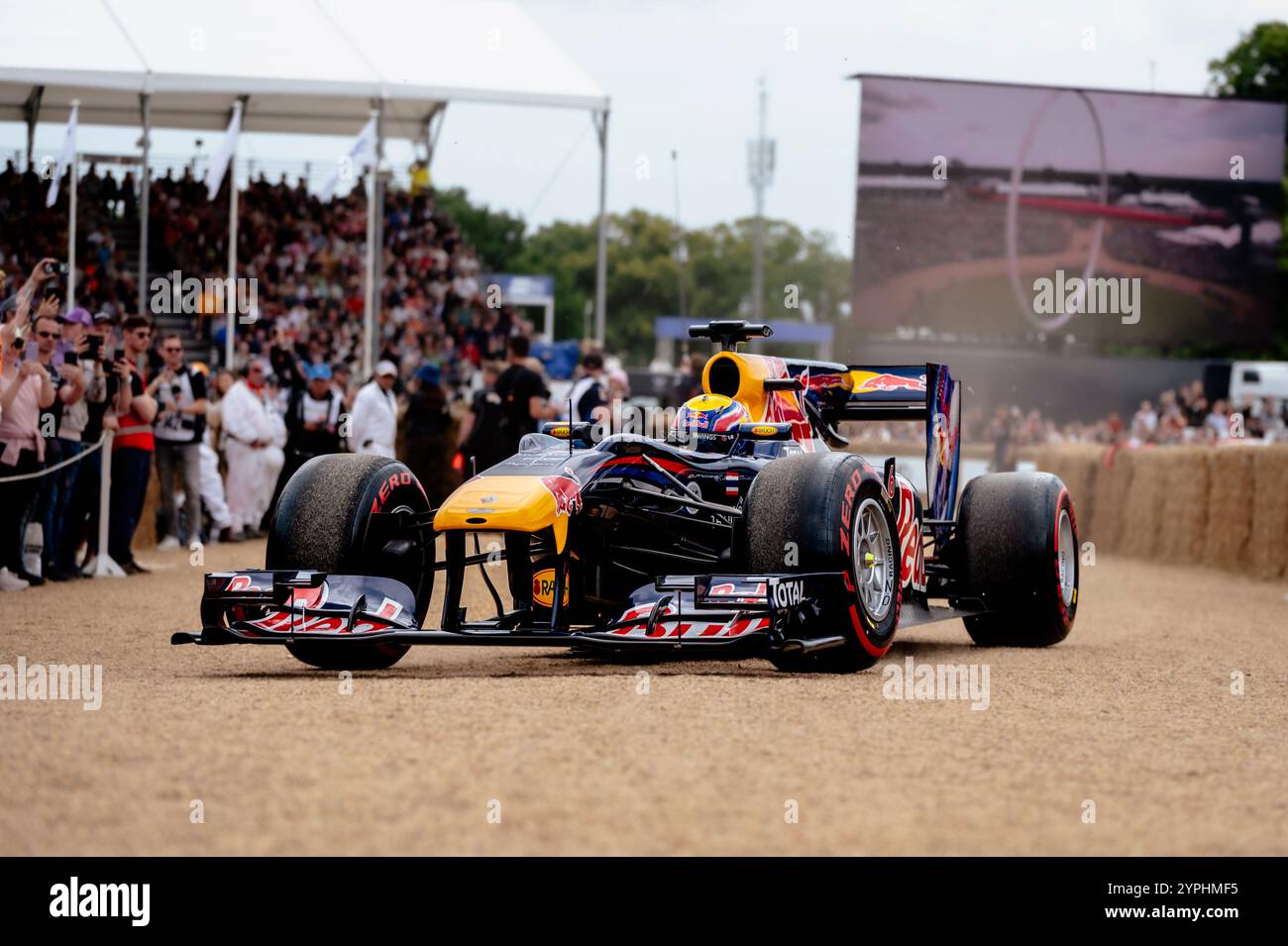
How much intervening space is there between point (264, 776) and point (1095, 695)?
4572 millimetres

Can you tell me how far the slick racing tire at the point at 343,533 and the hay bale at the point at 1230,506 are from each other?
14.8 meters

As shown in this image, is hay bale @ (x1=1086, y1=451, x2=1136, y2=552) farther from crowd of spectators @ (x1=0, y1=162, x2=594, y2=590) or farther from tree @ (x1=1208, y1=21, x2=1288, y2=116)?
tree @ (x1=1208, y1=21, x2=1288, y2=116)

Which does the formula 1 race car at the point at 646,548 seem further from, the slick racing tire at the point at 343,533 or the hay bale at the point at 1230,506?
the hay bale at the point at 1230,506

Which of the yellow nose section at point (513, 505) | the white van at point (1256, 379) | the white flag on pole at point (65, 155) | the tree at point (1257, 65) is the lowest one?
the white van at point (1256, 379)

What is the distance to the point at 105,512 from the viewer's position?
15.6m

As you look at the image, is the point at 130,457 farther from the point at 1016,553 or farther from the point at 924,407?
the point at 1016,553

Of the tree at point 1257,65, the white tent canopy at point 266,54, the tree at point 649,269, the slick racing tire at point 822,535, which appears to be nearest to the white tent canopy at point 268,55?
the white tent canopy at point 266,54

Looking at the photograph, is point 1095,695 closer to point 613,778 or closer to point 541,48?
point 613,778

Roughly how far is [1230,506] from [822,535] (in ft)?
48.7

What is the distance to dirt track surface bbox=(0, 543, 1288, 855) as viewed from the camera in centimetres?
519

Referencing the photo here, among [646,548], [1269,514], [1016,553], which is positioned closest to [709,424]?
[646,548]

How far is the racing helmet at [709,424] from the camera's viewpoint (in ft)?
34.1

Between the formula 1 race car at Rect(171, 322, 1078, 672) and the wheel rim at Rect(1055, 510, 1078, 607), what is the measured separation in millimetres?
360

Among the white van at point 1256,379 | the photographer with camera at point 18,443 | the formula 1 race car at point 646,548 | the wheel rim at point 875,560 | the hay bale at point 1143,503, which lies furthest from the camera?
the white van at point 1256,379
